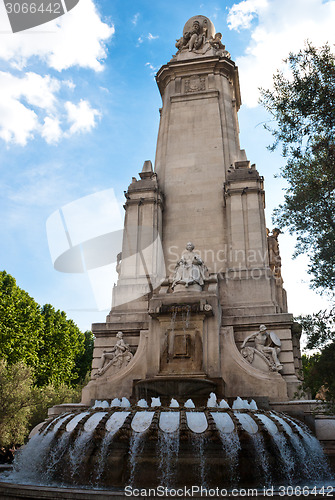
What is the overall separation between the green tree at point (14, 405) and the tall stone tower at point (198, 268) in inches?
498

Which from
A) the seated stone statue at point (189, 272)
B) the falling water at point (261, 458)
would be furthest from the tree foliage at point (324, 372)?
the seated stone statue at point (189, 272)

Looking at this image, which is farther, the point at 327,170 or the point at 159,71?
the point at 159,71

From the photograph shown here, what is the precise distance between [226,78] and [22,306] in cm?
2245

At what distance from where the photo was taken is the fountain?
842cm

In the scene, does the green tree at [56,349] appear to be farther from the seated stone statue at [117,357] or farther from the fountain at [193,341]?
the seated stone statue at [117,357]

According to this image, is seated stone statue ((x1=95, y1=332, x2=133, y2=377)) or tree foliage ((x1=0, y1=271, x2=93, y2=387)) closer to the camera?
seated stone statue ((x1=95, y1=332, x2=133, y2=377))

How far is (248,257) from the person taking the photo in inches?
682

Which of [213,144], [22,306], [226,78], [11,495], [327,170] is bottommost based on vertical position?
[11,495]

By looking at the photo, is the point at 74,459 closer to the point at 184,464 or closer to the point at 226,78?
the point at 184,464

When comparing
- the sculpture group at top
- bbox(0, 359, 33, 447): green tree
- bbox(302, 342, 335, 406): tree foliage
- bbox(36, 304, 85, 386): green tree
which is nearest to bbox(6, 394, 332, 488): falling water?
bbox(302, 342, 335, 406): tree foliage

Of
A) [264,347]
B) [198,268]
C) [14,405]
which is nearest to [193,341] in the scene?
[264,347]

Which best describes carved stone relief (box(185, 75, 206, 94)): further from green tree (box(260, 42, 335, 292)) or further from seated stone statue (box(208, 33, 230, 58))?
green tree (box(260, 42, 335, 292))

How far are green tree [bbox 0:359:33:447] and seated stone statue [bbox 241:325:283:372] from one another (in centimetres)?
1728

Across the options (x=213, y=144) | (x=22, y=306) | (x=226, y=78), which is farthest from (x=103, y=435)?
(x=22, y=306)
